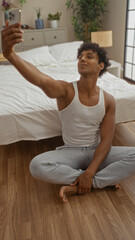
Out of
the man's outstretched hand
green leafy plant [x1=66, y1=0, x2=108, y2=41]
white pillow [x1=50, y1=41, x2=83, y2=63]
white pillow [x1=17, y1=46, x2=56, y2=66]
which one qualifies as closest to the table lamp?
white pillow [x1=50, y1=41, x2=83, y2=63]

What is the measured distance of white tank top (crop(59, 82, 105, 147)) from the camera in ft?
4.55

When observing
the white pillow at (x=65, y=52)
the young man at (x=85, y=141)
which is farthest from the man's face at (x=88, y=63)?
the white pillow at (x=65, y=52)

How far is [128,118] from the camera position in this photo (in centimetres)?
189

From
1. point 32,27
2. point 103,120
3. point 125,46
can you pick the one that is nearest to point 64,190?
point 103,120

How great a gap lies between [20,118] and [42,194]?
0.59m

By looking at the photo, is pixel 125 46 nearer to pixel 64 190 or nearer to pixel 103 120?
pixel 103 120

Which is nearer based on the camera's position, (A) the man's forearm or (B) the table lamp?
(A) the man's forearm

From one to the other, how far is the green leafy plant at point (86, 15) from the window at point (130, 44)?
544mm

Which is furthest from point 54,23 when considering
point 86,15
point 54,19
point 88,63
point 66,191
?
point 66,191

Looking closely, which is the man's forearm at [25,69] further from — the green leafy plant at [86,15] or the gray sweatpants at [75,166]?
the green leafy plant at [86,15]

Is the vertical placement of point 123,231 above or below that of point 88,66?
below

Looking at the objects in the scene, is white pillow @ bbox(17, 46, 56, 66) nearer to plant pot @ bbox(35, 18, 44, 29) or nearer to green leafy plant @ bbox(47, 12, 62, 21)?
plant pot @ bbox(35, 18, 44, 29)

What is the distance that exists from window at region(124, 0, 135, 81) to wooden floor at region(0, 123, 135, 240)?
3028 millimetres

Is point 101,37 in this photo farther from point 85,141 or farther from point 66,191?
point 66,191
